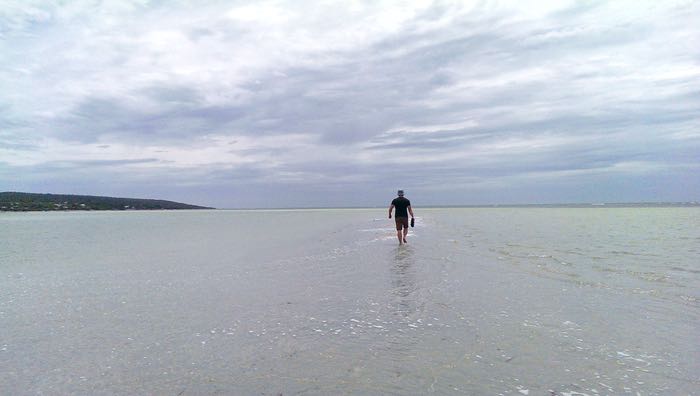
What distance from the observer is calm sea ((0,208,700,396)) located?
4930mm

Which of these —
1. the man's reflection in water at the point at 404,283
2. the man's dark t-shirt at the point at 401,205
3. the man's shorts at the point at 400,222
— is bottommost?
the man's reflection in water at the point at 404,283

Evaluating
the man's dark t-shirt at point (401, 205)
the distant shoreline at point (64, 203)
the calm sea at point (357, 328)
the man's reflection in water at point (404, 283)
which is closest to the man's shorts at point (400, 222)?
the man's dark t-shirt at point (401, 205)

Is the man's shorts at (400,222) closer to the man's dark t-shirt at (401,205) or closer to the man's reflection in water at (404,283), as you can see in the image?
the man's dark t-shirt at (401,205)

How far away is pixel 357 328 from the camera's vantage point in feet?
22.6

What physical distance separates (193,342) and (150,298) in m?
3.59

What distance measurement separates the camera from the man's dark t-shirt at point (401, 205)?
2158 cm

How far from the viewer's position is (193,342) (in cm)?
635

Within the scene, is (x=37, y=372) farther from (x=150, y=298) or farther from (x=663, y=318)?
(x=663, y=318)

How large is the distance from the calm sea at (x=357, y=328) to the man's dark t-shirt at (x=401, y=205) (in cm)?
766

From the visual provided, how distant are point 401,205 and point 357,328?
595 inches

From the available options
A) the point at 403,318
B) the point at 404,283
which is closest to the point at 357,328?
the point at 403,318

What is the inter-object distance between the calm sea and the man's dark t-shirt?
7.66 meters

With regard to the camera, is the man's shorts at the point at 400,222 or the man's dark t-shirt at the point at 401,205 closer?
the man's shorts at the point at 400,222

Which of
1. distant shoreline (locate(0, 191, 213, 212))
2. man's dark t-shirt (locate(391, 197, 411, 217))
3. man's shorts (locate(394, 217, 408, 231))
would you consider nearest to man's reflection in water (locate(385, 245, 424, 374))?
man's shorts (locate(394, 217, 408, 231))
